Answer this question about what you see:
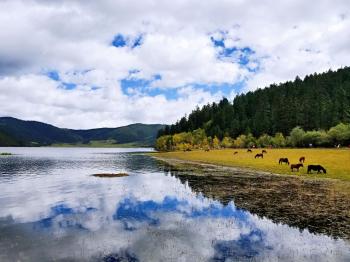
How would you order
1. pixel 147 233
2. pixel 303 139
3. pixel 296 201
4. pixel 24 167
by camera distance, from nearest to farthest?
pixel 147 233
pixel 296 201
pixel 24 167
pixel 303 139

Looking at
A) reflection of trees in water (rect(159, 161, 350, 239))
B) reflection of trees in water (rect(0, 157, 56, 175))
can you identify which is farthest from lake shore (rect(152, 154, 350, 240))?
reflection of trees in water (rect(0, 157, 56, 175))

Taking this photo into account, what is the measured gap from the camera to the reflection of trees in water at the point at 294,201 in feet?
84.4

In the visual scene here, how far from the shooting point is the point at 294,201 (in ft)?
115

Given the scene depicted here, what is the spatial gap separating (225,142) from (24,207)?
167 meters

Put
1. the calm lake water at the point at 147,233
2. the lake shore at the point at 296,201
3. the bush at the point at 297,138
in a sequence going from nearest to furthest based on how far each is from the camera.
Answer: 1. the calm lake water at the point at 147,233
2. the lake shore at the point at 296,201
3. the bush at the point at 297,138

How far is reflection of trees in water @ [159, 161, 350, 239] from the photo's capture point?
25.7 m

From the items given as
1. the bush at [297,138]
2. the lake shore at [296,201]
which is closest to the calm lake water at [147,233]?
the lake shore at [296,201]

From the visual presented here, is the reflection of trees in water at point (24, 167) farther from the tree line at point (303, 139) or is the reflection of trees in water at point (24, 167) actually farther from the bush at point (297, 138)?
the tree line at point (303, 139)

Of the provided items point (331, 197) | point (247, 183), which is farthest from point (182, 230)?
point (247, 183)

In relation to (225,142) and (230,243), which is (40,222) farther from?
(225,142)

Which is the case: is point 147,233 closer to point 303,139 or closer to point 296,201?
point 296,201

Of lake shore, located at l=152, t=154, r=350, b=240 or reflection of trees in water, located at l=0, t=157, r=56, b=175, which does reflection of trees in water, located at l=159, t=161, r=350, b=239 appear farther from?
reflection of trees in water, located at l=0, t=157, r=56, b=175

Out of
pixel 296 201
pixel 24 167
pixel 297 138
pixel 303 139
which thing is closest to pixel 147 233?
pixel 296 201

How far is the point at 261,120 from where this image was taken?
7569 inches
